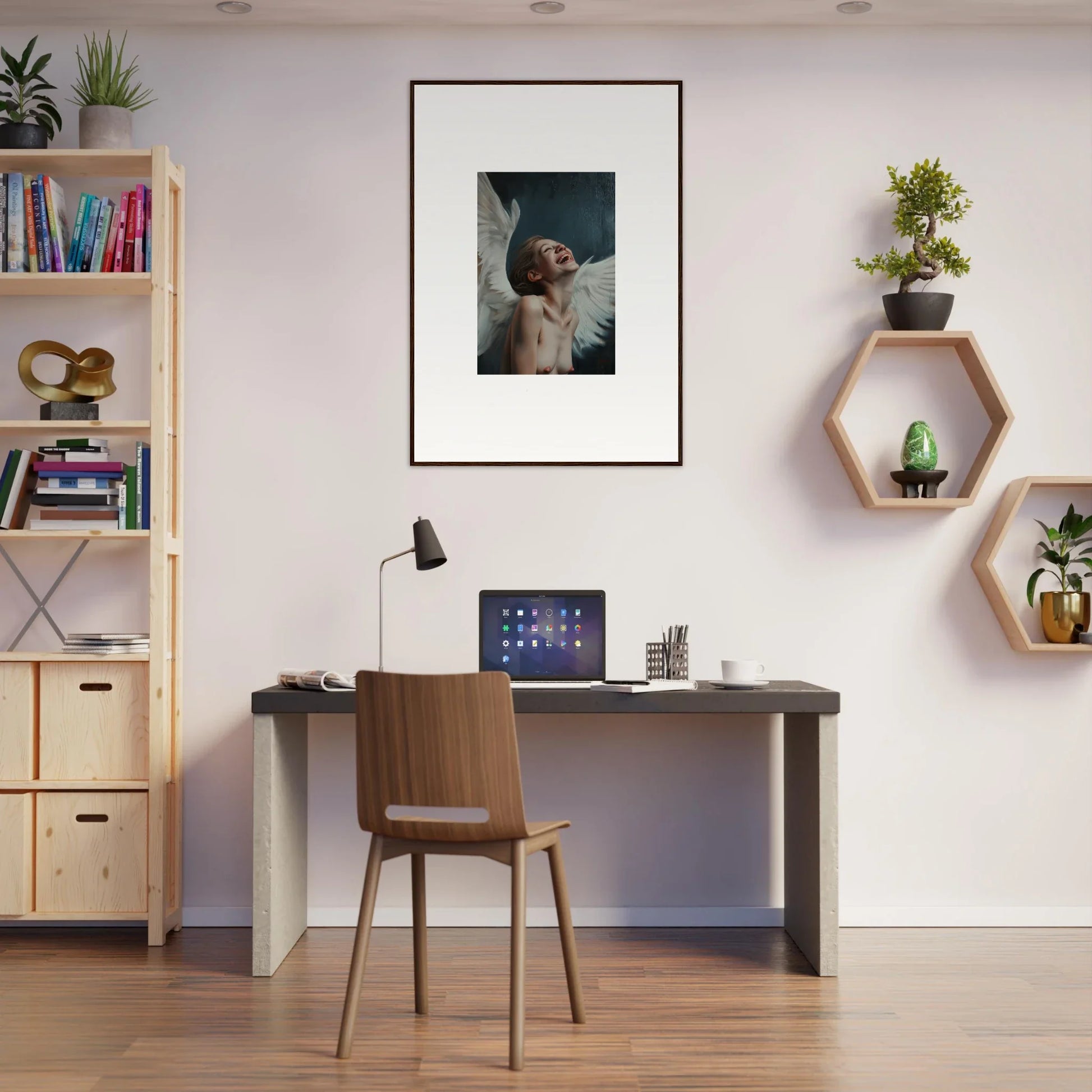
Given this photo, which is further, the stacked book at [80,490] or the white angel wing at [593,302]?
the white angel wing at [593,302]

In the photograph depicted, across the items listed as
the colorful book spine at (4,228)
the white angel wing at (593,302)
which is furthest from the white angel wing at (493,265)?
the colorful book spine at (4,228)

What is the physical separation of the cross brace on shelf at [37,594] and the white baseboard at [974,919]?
2692 mm

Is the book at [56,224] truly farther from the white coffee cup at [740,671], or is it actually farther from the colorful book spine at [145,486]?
the white coffee cup at [740,671]

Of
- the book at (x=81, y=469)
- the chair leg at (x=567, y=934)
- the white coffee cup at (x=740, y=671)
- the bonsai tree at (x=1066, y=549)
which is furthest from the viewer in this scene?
the bonsai tree at (x=1066, y=549)

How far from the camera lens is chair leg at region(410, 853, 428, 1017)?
2.74 metres

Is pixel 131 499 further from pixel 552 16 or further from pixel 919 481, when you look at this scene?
pixel 919 481

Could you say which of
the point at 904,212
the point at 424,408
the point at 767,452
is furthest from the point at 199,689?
the point at 904,212

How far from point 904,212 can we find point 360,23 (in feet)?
6.07

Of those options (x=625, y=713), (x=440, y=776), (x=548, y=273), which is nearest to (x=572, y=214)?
(x=548, y=273)

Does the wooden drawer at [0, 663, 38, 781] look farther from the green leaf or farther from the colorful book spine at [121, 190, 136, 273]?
the green leaf

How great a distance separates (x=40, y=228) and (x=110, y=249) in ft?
0.72

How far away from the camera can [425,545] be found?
10.9 feet

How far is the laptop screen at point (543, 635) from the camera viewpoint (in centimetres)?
333

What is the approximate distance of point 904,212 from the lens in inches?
139
